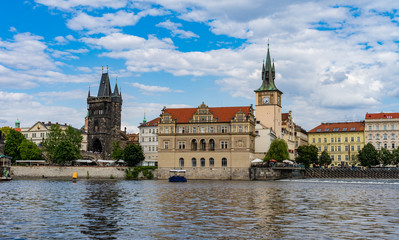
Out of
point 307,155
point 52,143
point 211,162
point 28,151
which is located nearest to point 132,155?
point 211,162

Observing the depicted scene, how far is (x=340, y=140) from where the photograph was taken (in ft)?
507

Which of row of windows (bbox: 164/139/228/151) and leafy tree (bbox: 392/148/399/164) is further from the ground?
row of windows (bbox: 164/139/228/151)

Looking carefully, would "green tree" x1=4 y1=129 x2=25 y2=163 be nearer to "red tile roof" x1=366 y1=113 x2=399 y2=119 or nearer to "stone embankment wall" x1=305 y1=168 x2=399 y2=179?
"stone embankment wall" x1=305 y1=168 x2=399 y2=179

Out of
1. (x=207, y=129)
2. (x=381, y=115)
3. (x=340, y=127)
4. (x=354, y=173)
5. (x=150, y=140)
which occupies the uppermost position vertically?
(x=381, y=115)

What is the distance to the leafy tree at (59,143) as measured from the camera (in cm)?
11888

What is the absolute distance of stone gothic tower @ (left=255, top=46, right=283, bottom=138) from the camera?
425ft

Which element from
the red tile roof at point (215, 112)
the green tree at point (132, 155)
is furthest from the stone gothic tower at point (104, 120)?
the red tile roof at point (215, 112)

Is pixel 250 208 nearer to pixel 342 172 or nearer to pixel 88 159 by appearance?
pixel 342 172

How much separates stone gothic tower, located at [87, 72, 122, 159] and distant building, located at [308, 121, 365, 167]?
62308mm

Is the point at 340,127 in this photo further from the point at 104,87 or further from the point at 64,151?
the point at 64,151

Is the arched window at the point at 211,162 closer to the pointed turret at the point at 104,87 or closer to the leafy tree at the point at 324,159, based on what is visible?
the leafy tree at the point at 324,159

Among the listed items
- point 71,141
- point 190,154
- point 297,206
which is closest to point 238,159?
point 190,154

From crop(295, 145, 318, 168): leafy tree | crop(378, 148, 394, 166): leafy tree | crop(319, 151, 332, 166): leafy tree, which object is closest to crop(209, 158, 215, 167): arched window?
crop(295, 145, 318, 168): leafy tree

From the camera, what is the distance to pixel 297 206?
120 ft
